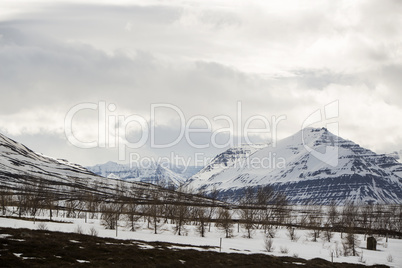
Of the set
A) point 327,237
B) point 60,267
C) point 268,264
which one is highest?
point 60,267

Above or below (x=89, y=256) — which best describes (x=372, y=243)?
below

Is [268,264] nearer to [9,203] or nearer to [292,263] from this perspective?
[292,263]

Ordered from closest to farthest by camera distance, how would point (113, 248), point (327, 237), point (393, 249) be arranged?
1. point (113, 248)
2. point (393, 249)
3. point (327, 237)

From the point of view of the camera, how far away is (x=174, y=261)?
43812 millimetres

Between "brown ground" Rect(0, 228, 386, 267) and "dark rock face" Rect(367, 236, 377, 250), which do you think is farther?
"dark rock face" Rect(367, 236, 377, 250)

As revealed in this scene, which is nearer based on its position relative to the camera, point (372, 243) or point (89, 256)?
point (89, 256)

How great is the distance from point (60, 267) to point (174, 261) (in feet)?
43.6

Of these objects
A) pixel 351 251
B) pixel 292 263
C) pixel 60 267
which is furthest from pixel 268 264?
pixel 351 251

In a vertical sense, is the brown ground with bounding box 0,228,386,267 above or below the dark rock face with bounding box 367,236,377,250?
above

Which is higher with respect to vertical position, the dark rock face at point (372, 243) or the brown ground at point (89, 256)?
the brown ground at point (89, 256)

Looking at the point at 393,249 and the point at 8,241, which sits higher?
the point at 8,241

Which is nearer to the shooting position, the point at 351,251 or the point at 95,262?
the point at 95,262

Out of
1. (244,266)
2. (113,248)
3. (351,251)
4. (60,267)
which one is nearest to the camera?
(60,267)

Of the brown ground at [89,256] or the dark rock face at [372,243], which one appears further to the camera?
the dark rock face at [372,243]
